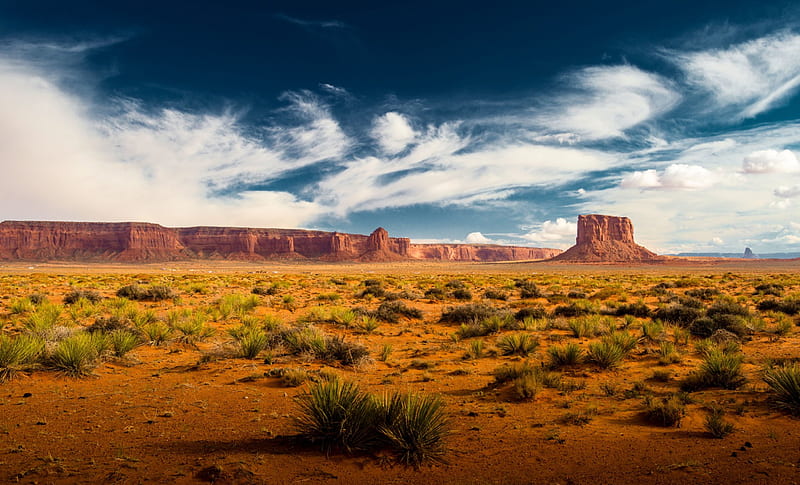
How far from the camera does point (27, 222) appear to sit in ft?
573

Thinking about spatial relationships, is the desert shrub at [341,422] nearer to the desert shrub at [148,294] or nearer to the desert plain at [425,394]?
the desert plain at [425,394]

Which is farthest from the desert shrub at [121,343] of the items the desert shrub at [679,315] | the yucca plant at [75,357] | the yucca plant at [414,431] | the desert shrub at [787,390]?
the desert shrub at [679,315]

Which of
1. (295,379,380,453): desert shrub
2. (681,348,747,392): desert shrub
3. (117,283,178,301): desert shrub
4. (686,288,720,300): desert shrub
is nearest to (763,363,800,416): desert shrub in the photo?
(681,348,747,392): desert shrub

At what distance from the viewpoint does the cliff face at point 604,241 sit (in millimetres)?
152000

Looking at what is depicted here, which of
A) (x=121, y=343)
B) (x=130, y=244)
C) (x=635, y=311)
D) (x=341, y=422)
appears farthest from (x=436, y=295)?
(x=130, y=244)

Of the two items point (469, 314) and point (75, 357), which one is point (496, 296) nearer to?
point (469, 314)

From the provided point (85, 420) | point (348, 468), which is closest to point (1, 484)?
point (85, 420)

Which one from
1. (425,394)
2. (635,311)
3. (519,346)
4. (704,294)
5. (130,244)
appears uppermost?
(130,244)

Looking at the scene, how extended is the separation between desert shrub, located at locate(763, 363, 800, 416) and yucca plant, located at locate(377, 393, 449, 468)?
16.0 feet

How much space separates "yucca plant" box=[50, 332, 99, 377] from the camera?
25.2 ft

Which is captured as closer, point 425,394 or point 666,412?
point 666,412

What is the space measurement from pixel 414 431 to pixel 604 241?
582 ft

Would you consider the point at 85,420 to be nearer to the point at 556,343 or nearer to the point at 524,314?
the point at 556,343

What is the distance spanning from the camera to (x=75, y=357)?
25.5ft
